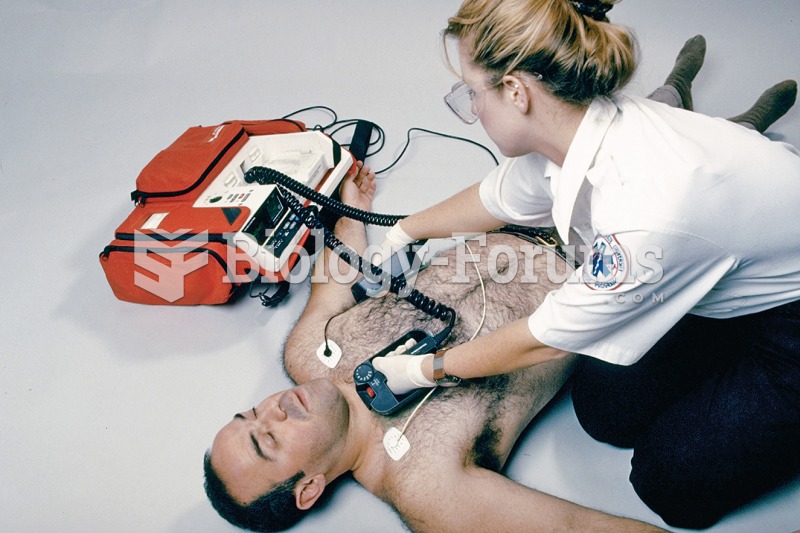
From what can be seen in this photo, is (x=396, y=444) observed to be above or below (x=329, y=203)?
below

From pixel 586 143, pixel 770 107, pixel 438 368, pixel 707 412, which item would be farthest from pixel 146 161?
pixel 770 107

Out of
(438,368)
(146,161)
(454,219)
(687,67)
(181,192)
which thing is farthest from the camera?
(146,161)

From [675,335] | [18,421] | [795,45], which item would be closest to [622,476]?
[675,335]

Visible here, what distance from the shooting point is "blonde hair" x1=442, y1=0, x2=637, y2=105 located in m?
1.10

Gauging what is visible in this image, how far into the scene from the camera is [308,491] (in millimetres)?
1540

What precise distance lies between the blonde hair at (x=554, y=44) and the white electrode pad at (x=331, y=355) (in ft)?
3.06

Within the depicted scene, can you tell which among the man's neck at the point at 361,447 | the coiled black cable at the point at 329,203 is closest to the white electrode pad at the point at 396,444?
the man's neck at the point at 361,447

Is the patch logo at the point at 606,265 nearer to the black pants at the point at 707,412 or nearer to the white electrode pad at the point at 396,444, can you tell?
the black pants at the point at 707,412

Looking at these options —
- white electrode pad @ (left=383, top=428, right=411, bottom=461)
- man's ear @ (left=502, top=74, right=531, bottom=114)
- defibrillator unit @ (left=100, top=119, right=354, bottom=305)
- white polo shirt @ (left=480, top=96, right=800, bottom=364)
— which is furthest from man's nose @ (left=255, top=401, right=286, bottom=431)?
man's ear @ (left=502, top=74, right=531, bottom=114)

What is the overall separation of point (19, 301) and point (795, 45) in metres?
3.59

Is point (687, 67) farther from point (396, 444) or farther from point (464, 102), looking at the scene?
point (396, 444)

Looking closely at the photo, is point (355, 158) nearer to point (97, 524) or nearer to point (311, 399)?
point (311, 399)

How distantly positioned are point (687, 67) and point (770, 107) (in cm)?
37

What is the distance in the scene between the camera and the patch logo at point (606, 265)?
1094 mm
